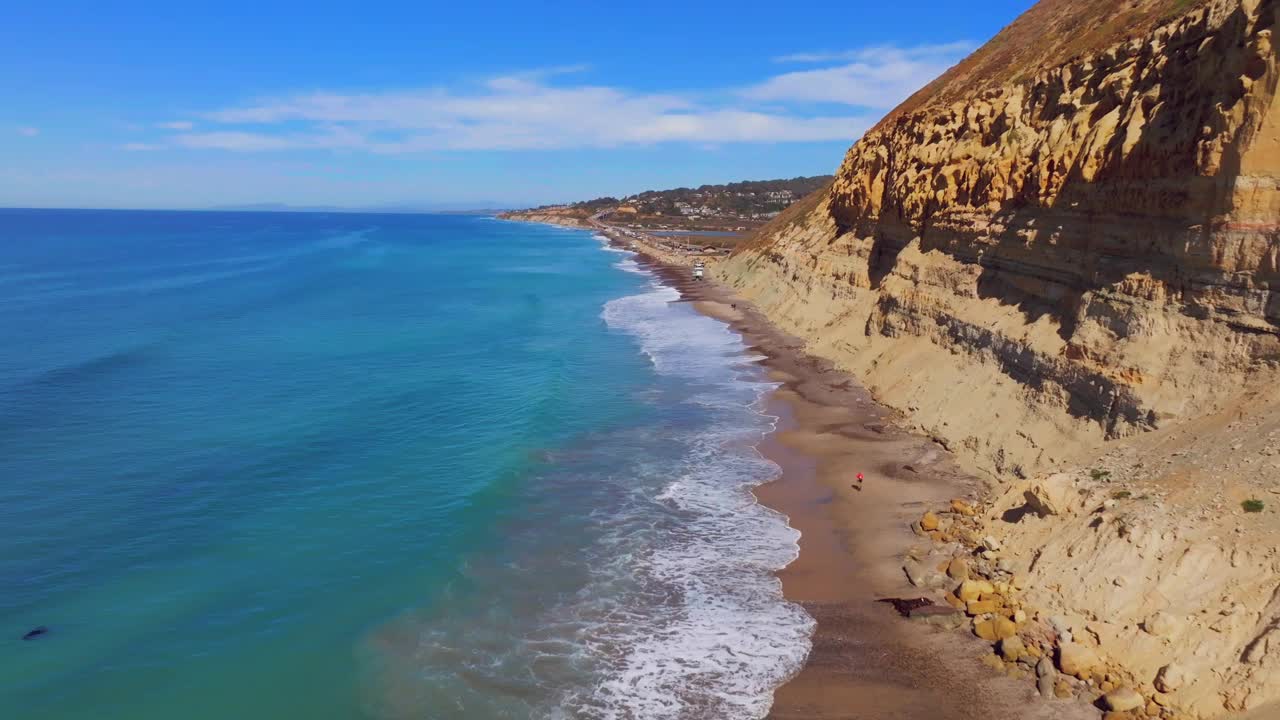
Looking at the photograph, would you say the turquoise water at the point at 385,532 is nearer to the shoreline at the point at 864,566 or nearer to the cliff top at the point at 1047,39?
the shoreline at the point at 864,566

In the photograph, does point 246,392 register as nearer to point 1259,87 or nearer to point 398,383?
point 398,383

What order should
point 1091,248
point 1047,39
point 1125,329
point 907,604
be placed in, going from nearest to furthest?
point 907,604, point 1125,329, point 1091,248, point 1047,39

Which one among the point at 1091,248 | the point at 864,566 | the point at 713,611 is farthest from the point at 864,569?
the point at 1091,248

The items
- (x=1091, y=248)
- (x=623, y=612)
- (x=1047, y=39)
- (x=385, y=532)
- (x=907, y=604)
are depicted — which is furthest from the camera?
(x=1047, y=39)

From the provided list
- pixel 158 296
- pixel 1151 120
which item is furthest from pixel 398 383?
pixel 158 296

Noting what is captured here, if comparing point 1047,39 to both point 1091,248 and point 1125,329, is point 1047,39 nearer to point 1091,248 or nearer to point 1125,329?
point 1091,248

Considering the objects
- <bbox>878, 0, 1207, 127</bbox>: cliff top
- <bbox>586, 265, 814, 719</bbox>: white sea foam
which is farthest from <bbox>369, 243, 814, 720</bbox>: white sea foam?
<bbox>878, 0, 1207, 127</bbox>: cliff top

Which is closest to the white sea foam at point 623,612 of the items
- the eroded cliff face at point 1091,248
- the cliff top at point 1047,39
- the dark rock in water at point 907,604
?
the dark rock in water at point 907,604

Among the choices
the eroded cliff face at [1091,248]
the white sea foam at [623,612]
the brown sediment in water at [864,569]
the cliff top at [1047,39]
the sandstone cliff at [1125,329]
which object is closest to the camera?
the brown sediment in water at [864,569]
